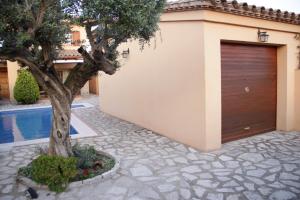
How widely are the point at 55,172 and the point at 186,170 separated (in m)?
3.30

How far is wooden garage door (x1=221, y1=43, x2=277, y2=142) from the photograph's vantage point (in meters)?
10.3

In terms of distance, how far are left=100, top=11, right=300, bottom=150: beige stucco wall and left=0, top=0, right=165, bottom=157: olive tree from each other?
8.13 ft

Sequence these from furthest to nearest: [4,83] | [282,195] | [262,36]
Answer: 1. [4,83]
2. [262,36]
3. [282,195]

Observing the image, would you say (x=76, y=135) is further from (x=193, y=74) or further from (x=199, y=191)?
(x=199, y=191)

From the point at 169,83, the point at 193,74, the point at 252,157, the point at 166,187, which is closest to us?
the point at 166,187

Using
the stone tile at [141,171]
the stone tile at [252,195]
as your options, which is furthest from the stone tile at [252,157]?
the stone tile at [141,171]

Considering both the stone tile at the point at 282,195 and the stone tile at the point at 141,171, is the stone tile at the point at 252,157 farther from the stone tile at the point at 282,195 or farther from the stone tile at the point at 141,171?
the stone tile at the point at 141,171

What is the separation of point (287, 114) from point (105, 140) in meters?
7.45

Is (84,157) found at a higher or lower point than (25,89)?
lower

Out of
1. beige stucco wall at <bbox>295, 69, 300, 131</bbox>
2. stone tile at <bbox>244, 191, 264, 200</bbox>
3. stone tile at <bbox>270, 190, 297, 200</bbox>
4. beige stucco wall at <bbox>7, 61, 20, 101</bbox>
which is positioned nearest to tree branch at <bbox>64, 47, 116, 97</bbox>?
stone tile at <bbox>244, 191, 264, 200</bbox>

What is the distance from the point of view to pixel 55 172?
6.39 metres

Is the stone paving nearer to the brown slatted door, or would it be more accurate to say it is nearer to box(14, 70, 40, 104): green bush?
box(14, 70, 40, 104): green bush

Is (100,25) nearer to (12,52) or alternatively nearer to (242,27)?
(12,52)

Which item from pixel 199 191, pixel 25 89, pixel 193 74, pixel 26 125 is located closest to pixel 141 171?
pixel 199 191
